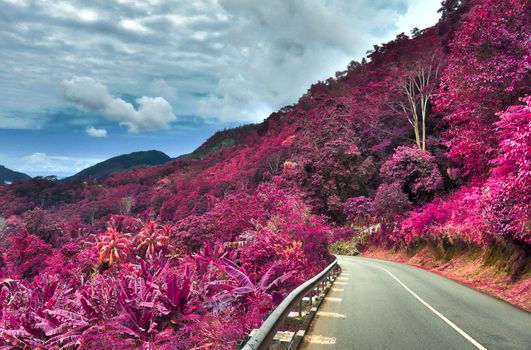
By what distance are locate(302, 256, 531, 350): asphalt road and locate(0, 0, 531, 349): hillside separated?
138 cm

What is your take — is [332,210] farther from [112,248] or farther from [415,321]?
[415,321]

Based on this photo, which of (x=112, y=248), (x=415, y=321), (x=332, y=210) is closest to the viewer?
(x=415, y=321)

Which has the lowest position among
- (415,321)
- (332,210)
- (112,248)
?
(112,248)

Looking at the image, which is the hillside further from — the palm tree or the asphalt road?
the asphalt road

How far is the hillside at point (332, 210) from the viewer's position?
7.29 meters

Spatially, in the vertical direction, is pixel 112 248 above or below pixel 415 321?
below

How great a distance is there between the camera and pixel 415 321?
7.66 metres

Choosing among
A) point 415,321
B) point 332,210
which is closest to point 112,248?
point 332,210

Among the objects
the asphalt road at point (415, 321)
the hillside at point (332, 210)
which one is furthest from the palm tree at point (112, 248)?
the asphalt road at point (415, 321)

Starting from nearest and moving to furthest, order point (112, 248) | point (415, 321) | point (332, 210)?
point (415, 321) < point (112, 248) < point (332, 210)

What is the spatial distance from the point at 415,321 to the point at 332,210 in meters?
31.8

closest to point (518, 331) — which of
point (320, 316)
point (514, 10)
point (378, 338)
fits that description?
point (378, 338)

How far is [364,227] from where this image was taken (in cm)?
3981

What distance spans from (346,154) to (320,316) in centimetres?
3276
